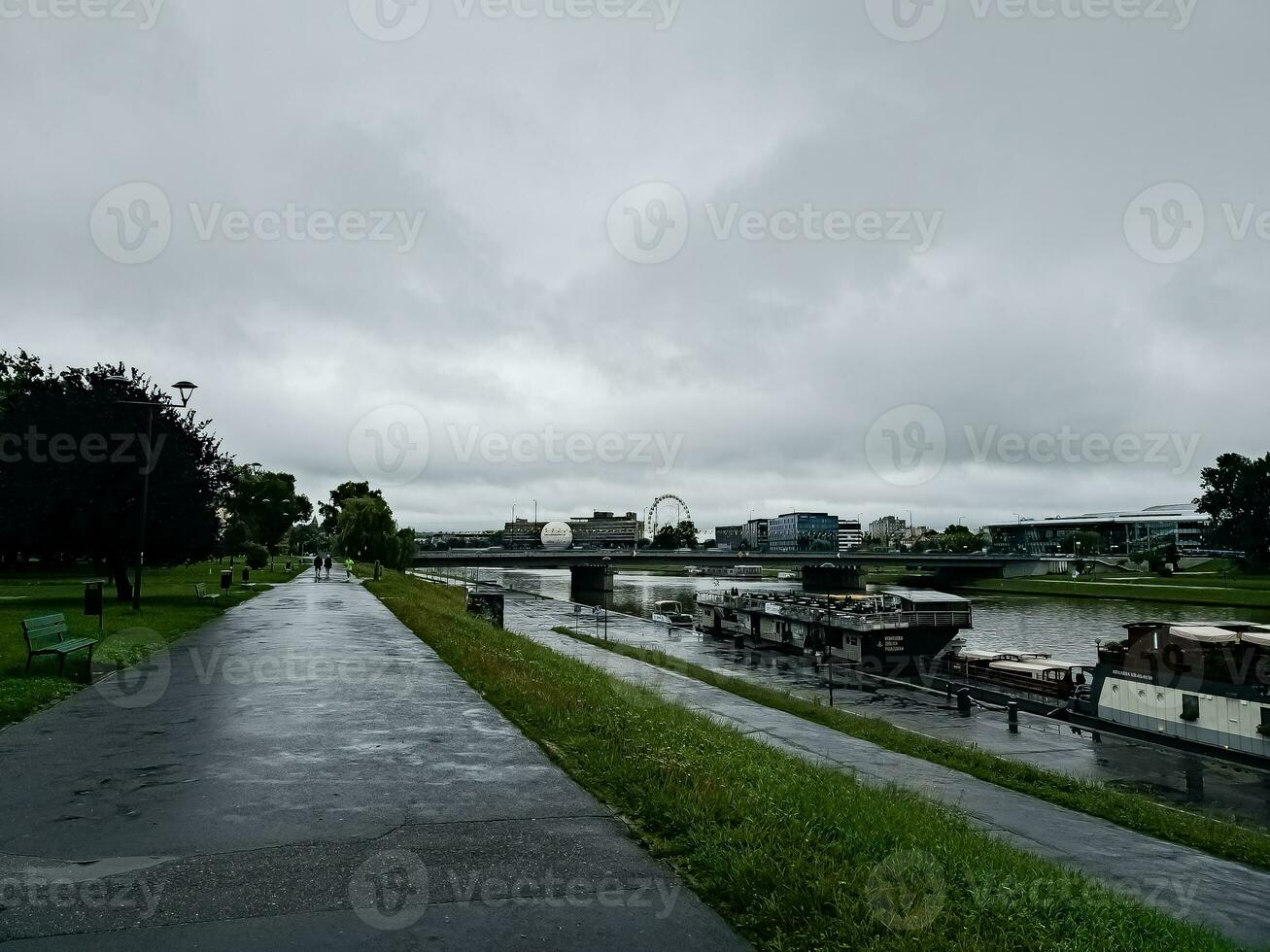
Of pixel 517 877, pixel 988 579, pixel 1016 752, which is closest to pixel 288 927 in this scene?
pixel 517 877

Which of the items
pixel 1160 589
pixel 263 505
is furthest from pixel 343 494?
pixel 1160 589

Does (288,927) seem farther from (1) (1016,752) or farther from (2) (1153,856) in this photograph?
(1) (1016,752)

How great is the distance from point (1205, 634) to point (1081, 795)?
1576 centimetres

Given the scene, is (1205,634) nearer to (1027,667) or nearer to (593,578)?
(1027,667)

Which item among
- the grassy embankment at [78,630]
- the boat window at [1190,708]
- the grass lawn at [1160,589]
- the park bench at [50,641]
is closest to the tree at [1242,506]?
the grass lawn at [1160,589]

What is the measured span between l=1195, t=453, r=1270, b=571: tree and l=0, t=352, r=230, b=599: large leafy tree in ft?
397

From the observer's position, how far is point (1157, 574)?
116 m

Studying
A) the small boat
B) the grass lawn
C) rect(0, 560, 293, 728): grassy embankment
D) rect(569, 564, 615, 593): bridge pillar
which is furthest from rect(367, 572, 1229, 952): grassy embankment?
rect(569, 564, 615, 593): bridge pillar

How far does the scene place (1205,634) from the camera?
2647cm

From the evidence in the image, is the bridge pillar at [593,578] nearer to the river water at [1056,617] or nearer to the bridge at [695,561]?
the bridge at [695,561]

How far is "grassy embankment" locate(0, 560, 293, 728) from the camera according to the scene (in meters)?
12.3

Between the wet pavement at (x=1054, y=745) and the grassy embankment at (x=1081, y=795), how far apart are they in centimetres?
258

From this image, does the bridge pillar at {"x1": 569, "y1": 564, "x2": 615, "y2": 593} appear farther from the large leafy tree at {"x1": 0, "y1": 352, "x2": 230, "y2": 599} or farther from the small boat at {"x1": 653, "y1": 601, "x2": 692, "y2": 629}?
the large leafy tree at {"x1": 0, "y1": 352, "x2": 230, "y2": 599}

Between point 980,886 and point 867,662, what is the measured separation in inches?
1560
